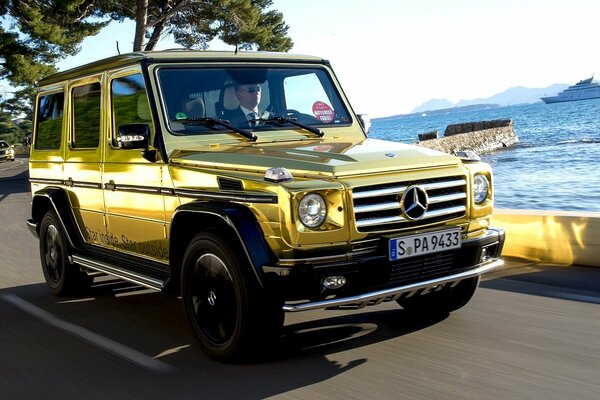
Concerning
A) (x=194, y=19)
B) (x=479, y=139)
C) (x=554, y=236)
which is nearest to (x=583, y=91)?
(x=479, y=139)

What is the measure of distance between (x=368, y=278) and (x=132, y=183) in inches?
84.2

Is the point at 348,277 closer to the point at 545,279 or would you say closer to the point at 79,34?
the point at 545,279

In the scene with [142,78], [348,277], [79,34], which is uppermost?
[79,34]

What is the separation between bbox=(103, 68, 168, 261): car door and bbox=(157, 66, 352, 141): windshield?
226 mm

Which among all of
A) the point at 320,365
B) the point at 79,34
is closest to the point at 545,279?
the point at 320,365

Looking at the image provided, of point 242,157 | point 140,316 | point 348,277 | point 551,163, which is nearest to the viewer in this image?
point 348,277

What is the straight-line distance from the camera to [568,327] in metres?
5.21

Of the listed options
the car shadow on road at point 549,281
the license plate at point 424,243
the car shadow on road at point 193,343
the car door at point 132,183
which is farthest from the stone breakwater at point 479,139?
the license plate at point 424,243

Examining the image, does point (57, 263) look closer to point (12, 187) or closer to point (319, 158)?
point (319, 158)

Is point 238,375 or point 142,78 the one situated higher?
point 142,78

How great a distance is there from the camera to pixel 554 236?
24.7 ft

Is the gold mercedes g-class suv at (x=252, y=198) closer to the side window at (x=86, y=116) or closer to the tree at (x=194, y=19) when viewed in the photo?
the side window at (x=86, y=116)

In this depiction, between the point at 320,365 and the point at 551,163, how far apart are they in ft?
107

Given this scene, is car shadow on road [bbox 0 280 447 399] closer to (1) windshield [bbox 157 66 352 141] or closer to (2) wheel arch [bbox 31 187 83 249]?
(2) wheel arch [bbox 31 187 83 249]
